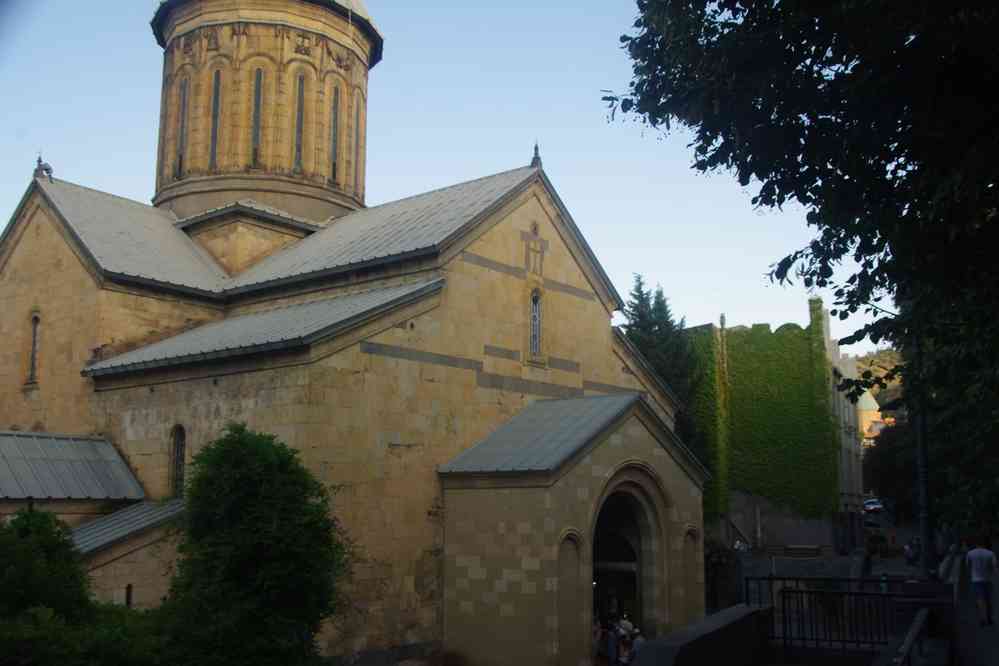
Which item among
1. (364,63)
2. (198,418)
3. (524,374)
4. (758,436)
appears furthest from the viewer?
(758,436)

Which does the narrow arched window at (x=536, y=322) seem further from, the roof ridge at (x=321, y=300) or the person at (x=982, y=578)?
the person at (x=982, y=578)

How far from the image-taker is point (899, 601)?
12484 mm

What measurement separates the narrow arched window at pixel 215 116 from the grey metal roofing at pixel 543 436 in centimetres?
1127

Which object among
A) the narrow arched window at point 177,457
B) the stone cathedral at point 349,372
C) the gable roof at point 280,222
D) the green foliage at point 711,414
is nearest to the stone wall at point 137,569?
the stone cathedral at point 349,372

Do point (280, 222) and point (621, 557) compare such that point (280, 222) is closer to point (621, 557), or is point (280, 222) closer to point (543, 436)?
point (543, 436)

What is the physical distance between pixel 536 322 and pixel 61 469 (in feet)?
31.2

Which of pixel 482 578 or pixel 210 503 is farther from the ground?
pixel 210 503

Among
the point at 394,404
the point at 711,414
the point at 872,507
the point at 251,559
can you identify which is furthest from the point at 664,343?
the point at 872,507

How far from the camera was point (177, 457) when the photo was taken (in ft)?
55.7

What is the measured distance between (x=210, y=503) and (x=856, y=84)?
8.62m

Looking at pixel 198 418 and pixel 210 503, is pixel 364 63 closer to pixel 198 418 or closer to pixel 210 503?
pixel 198 418

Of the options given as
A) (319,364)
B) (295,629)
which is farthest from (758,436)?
(295,629)

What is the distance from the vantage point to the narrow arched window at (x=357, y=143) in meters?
25.8

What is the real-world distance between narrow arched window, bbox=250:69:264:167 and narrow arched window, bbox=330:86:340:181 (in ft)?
6.31
